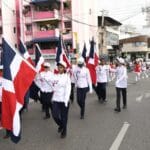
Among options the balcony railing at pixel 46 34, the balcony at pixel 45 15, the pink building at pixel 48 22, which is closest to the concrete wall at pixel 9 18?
the pink building at pixel 48 22

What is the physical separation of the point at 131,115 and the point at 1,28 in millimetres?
47492

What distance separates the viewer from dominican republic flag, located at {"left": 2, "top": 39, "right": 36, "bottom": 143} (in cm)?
716

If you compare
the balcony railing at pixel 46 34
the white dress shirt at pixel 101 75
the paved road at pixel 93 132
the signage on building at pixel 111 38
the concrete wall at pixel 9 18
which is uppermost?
the concrete wall at pixel 9 18

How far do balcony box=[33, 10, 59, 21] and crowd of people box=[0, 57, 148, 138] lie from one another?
36.5 metres

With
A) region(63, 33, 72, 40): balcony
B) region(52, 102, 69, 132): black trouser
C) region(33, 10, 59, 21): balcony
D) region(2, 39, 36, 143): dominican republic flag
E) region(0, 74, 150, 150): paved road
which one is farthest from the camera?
region(33, 10, 59, 21): balcony

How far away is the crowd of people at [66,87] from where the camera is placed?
9141 millimetres

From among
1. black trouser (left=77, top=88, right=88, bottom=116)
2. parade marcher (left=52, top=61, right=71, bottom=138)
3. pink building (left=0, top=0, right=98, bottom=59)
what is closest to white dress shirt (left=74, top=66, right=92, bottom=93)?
black trouser (left=77, top=88, right=88, bottom=116)

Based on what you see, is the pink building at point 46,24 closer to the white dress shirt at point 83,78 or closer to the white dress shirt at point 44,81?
the white dress shirt at point 44,81

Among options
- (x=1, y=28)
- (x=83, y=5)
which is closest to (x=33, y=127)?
(x=83, y=5)

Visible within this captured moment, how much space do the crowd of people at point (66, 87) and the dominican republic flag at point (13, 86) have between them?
1529 millimetres

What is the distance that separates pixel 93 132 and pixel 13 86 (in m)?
2.90

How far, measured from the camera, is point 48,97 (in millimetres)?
12016

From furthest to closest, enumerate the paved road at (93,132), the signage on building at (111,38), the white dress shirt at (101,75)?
1. the signage on building at (111,38)
2. the white dress shirt at (101,75)
3. the paved road at (93,132)

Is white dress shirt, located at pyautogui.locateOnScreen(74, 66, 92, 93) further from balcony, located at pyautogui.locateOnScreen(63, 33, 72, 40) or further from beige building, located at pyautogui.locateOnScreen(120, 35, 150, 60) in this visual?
beige building, located at pyautogui.locateOnScreen(120, 35, 150, 60)
